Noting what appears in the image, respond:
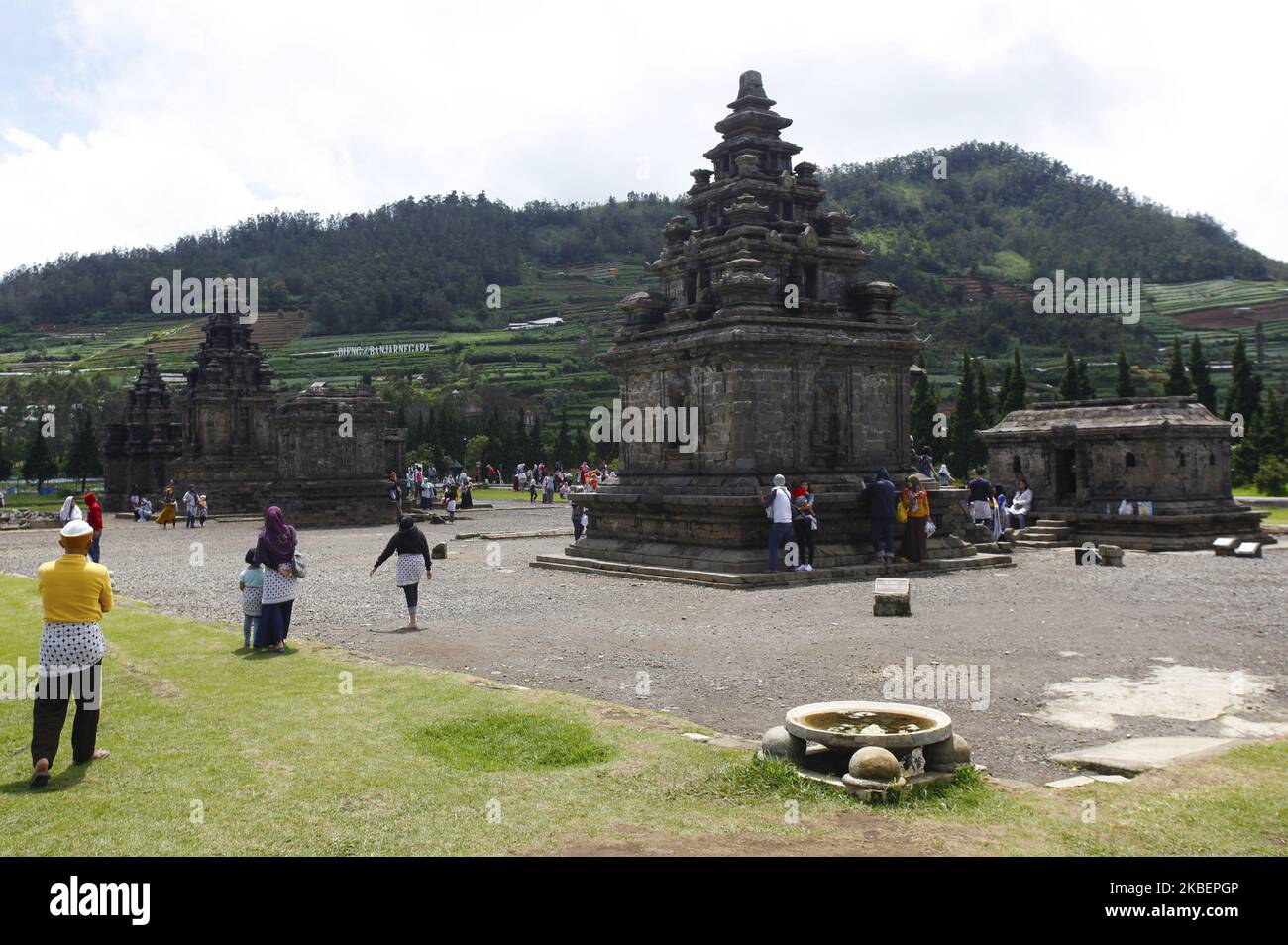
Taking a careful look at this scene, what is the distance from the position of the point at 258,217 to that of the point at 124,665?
7919 inches

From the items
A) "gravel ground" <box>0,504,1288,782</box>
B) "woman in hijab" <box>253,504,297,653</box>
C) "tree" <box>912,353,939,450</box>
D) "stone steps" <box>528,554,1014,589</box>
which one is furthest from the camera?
"tree" <box>912,353,939,450</box>

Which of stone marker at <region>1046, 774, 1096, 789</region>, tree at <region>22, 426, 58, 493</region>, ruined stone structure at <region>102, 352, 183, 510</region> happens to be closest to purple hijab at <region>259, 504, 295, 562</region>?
stone marker at <region>1046, 774, 1096, 789</region>

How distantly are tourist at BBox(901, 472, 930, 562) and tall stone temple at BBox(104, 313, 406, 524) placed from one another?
2475 centimetres

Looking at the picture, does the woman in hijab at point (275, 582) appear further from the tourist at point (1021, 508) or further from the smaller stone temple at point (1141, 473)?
the smaller stone temple at point (1141, 473)

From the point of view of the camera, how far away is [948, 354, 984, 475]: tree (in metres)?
51.8

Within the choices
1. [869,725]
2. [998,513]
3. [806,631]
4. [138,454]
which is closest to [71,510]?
[806,631]

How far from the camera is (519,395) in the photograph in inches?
3937

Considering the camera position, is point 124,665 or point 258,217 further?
point 258,217

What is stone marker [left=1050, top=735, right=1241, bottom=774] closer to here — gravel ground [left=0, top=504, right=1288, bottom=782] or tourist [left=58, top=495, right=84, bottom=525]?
gravel ground [left=0, top=504, right=1288, bottom=782]

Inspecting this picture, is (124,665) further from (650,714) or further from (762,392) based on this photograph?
(762,392)

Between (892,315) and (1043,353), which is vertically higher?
(1043,353)

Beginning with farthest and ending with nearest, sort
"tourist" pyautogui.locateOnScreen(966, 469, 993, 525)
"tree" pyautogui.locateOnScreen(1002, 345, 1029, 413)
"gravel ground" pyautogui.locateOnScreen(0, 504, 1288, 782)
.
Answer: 1. "tree" pyautogui.locateOnScreen(1002, 345, 1029, 413)
2. "tourist" pyautogui.locateOnScreen(966, 469, 993, 525)
3. "gravel ground" pyautogui.locateOnScreen(0, 504, 1288, 782)
